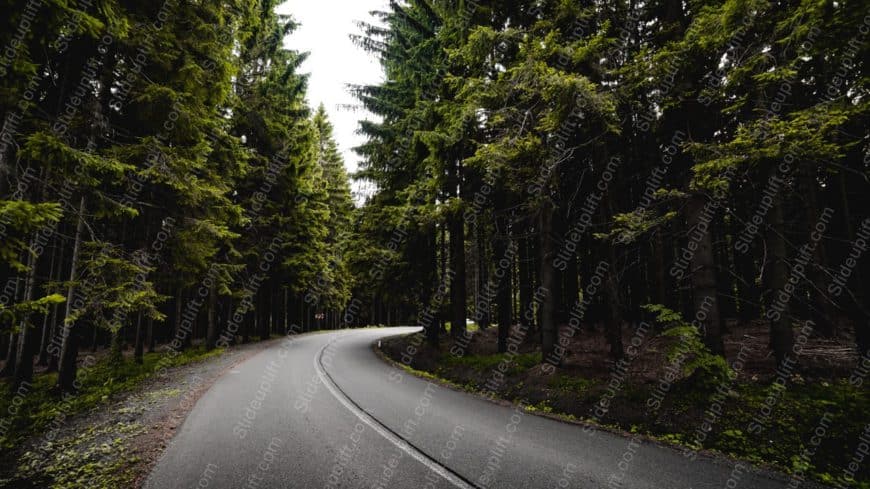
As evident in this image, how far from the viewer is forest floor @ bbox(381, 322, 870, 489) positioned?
4.84 m

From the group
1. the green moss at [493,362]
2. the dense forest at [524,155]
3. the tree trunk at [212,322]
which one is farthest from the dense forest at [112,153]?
the green moss at [493,362]

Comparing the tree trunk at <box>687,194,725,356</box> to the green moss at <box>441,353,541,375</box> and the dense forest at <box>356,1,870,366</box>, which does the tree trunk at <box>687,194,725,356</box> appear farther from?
the green moss at <box>441,353,541,375</box>

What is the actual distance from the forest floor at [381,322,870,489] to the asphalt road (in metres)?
0.69

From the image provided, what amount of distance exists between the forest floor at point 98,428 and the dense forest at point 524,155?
130cm

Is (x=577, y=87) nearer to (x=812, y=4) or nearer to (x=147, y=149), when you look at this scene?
(x=812, y=4)

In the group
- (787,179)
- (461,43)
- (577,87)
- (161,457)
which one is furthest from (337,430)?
(461,43)

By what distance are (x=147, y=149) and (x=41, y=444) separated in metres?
6.54

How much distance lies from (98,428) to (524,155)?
33.4ft

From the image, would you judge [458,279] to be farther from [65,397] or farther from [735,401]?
[65,397]

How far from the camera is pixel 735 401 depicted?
604 centimetres

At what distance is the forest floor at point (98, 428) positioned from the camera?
15.3ft

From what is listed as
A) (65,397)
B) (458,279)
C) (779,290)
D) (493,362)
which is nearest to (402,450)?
(493,362)

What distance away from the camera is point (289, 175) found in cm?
2011

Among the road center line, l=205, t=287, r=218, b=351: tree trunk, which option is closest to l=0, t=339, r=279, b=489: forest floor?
the road center line
